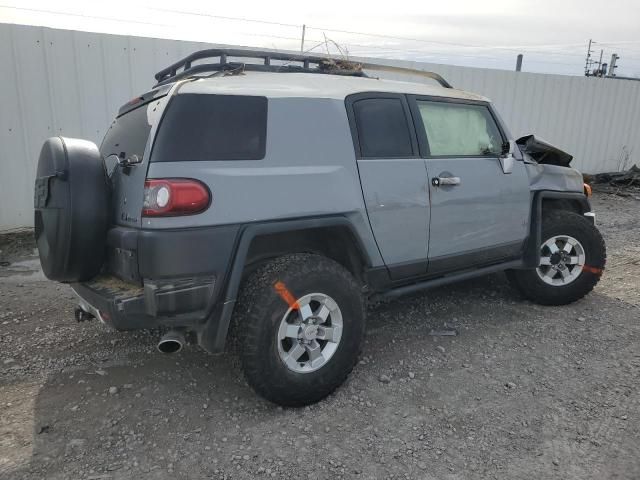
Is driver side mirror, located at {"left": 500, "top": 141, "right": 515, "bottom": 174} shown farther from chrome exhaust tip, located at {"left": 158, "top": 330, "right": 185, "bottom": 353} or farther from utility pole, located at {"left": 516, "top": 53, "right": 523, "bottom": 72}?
utility pole, located at {"left": 516, "top": 53, "right": 523, "bottom": 72}

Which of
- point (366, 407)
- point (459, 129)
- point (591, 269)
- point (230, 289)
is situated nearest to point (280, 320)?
point (230, 289)

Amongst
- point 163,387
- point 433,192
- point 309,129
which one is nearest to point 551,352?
point 433,192

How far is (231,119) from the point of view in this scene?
8.73ft

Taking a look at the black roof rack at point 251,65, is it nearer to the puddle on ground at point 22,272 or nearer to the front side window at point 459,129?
the front side window at point 459,129

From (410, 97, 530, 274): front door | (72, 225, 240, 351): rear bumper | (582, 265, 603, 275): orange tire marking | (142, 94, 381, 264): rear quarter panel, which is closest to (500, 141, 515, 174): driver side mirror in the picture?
(410, 97, 530, 274): front door

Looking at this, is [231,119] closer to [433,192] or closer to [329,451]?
[433,192]

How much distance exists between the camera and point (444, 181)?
11.3ft

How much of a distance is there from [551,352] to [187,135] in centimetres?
293

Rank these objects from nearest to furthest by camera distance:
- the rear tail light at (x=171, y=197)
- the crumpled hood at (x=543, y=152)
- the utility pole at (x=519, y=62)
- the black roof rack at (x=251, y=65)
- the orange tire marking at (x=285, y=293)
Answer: the rear tail light at (x=171, y=197), the orange tire marking at (x=285, y=293), the black roof rack at (x=251, y=65), the crumpled hood at (x=543, y=152), the utility pole at (x=519, y=62)

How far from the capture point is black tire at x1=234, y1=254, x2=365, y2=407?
8.88 feet

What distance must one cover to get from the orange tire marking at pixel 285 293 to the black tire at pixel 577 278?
2544 mm

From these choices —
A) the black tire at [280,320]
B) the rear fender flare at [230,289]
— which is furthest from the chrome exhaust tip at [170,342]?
the black tire at [280,320]

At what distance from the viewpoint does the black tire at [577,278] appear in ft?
14.3

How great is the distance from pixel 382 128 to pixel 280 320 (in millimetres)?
1436
